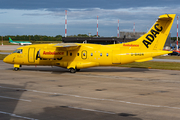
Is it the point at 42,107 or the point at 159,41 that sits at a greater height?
the point at 159,41

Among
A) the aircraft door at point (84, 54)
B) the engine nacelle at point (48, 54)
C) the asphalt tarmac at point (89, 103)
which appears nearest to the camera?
the asphalt tarmac at point (89, 103)

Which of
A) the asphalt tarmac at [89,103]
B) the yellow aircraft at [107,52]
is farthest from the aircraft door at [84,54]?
the asphalt tarmac at [89,103]

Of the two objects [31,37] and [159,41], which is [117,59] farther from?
[31,37]

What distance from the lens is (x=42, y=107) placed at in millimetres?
14000

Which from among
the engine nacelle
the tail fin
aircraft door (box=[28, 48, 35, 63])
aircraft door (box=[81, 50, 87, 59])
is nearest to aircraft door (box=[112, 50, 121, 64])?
the tail fin

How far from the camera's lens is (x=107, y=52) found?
103 ft

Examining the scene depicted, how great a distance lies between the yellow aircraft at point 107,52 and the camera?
3088 cm

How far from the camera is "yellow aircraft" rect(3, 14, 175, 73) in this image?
30.9 metres

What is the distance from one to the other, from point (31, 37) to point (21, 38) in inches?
387

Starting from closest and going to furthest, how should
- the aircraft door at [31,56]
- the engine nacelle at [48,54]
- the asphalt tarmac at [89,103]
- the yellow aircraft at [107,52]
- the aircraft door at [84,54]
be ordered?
the asphalt tarmac at [89,103] → the yellow aircraft at [107,52] → the engine nacelle at [48,54] → the aircraft door at [84,54] → the aircraft door at [31,56]

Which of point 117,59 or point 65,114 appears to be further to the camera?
point 117,59

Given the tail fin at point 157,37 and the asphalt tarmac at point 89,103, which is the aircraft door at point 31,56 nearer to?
the asphalt tarmac at point 89,103

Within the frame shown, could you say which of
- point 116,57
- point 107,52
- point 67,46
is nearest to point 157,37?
point 116,57

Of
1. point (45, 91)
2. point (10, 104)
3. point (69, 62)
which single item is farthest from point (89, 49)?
point (10, 104)
